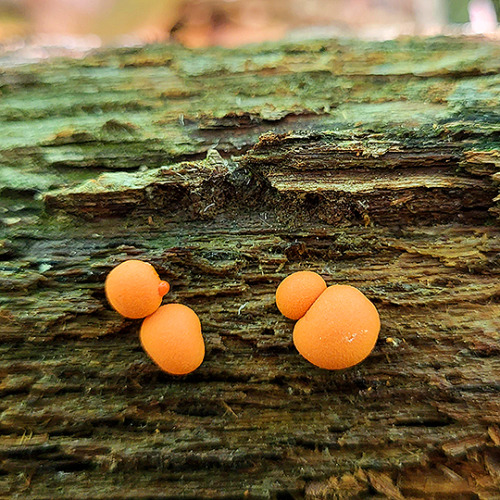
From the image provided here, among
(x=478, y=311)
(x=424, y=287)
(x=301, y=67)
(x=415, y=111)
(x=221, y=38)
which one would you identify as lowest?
(x=478, y=311)

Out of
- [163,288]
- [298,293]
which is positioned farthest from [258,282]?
[163,288]

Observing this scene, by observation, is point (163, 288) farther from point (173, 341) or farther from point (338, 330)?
point (338, 330)

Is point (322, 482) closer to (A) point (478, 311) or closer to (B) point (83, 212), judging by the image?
(A) point (478, 311)

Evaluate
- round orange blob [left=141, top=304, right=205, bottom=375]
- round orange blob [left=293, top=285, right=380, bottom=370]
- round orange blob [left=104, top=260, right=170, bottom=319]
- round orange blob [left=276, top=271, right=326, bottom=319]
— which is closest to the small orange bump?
round orange blob [left=104, top=260, right=170, bottom=319]

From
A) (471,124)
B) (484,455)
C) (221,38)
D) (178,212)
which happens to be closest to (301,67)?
(471,124)

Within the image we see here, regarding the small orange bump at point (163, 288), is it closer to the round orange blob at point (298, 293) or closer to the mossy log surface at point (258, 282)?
the mossy log surface at point (258, 282)

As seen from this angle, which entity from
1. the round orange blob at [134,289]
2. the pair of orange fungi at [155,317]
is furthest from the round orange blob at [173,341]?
the round orange blob at [134,289]

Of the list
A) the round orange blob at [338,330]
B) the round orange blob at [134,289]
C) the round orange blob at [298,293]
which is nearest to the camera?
the round orange blob at [338,330]
